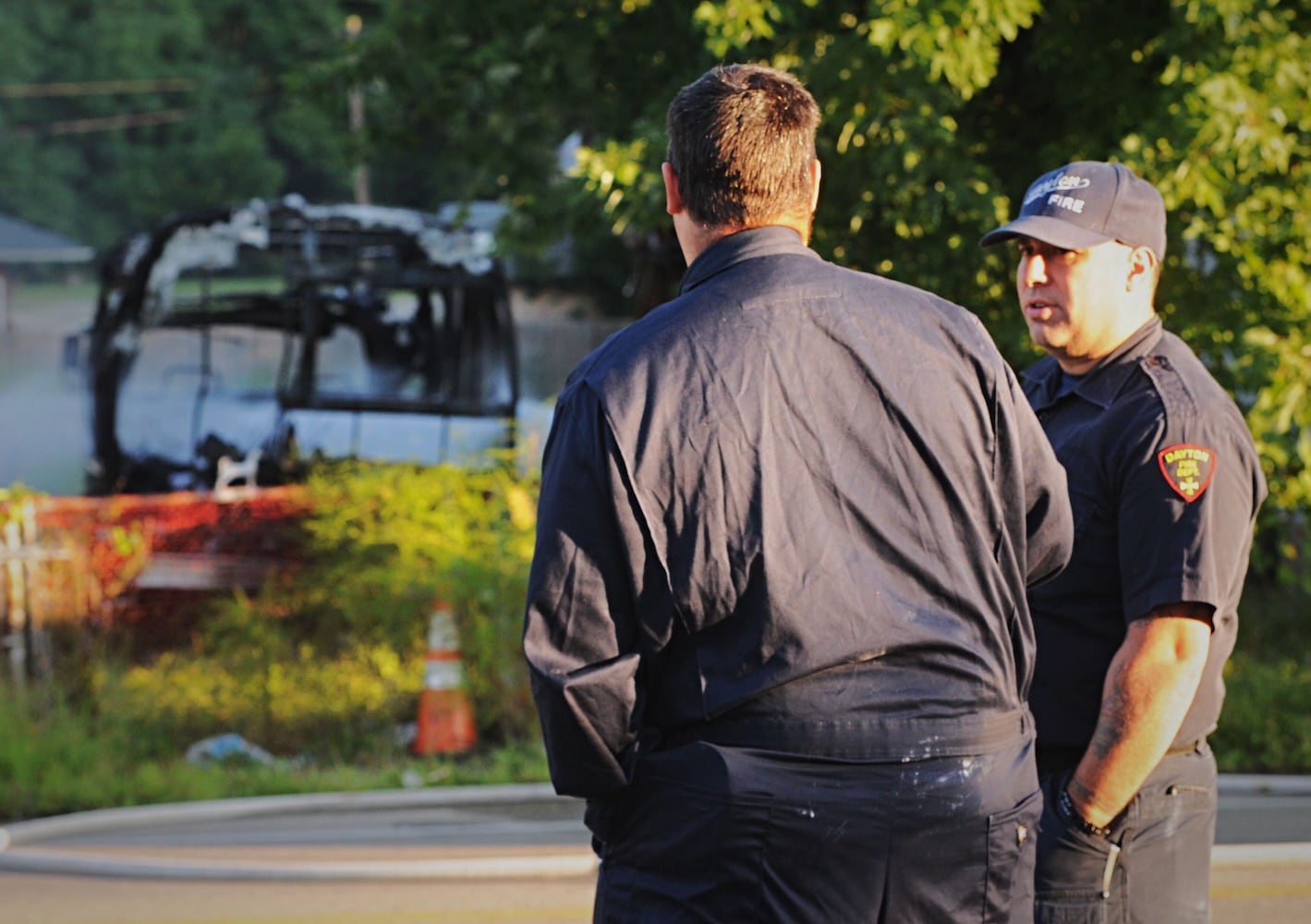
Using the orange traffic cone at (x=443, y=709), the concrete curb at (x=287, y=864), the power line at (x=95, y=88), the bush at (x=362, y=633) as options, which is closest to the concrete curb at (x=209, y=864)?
the concrete curb at (x=287, y=864)

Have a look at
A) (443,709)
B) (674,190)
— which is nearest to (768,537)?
(674,190)

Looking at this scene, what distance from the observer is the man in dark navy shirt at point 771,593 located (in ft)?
6.46

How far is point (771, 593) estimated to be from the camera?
1.98 m

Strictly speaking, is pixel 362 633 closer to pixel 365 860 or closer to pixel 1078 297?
pixel 365 860

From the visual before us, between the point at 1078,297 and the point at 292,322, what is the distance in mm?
11159

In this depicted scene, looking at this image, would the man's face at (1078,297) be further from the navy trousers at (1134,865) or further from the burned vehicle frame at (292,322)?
the burned vehicle frame at (292,322)

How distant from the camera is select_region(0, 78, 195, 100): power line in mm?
44719

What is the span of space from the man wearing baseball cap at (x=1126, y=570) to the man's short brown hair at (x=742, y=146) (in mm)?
763

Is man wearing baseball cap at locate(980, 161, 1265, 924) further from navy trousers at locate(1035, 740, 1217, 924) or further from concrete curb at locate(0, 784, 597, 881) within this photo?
concrete curb at locate(0, 784, 597, 881)

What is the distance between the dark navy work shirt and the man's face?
0.74 meters

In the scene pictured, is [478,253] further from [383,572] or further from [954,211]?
[954,211]

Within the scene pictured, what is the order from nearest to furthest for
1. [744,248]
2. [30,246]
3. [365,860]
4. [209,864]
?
[744,248]
[209,864]
[365,860]
[30,246]

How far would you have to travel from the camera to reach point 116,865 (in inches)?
234

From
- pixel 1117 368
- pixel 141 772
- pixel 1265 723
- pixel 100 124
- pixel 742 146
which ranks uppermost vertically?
pixel 100 124
